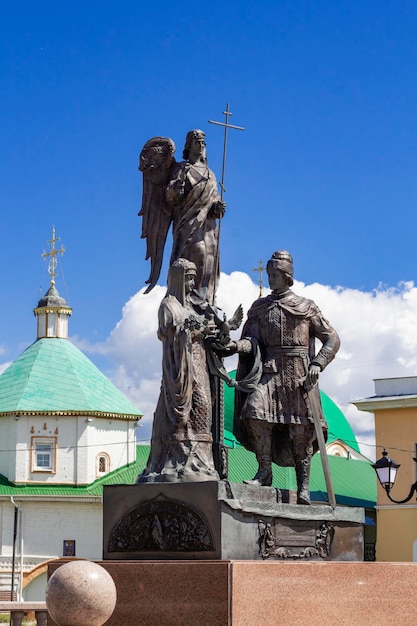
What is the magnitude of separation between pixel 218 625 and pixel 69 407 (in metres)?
34.6

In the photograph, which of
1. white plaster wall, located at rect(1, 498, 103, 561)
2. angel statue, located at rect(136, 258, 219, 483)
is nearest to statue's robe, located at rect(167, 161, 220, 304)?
angel statue, located at rect(136, 258, 219, 483)

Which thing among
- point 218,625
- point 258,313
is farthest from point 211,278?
point 218,625

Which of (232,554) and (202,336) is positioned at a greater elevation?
(202,336)

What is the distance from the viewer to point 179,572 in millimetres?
8328

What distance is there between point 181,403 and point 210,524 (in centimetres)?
118

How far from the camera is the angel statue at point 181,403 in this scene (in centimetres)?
929

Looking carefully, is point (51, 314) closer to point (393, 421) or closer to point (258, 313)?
point (393, 421)

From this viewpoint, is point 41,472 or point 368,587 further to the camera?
point 41,472

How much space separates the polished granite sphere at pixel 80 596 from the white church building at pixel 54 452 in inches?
1226

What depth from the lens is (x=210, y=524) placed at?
859 cm

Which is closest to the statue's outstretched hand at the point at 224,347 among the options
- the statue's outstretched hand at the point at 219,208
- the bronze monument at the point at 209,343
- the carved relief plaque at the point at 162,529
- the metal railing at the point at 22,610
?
the bronze monument at the point at 209,343

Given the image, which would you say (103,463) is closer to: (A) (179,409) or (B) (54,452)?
(B) (54,452)

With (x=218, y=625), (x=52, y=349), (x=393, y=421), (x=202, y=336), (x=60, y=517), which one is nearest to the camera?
(x=218, y=625)

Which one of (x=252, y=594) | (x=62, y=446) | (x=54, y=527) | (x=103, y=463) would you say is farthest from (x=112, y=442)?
(x=252, y=594)
